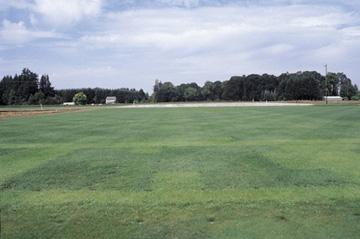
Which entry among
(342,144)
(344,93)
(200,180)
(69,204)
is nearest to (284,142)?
(342,144)

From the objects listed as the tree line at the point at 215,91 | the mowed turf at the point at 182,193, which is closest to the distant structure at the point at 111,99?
the tree line at the point at 215,91

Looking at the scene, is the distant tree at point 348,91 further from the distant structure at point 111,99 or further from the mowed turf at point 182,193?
the mowed turf at point 182,193

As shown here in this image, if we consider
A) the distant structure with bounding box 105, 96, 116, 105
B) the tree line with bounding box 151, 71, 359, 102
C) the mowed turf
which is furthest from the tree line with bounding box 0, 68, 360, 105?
the mowed turf

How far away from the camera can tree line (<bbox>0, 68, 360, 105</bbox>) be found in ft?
333

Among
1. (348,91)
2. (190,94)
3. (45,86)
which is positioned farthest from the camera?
(190,94)

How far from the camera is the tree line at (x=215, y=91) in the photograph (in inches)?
3996

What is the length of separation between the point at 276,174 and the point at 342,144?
4.27 m

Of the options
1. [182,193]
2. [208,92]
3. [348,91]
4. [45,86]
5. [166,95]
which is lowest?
[182,193]

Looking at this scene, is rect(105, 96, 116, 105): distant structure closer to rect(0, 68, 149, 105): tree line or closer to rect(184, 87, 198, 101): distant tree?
rect(0, 68, 149, 105): tree line

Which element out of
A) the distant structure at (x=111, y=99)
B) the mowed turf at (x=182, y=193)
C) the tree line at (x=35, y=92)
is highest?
the tree line at (x=35, y=92)

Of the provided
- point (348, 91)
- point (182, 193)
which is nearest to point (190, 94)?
point (348, 91)

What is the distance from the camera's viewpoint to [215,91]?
5364 inches

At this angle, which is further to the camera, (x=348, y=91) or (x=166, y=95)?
(x=348, y=91)

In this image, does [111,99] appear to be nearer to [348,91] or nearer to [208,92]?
[208,92]
